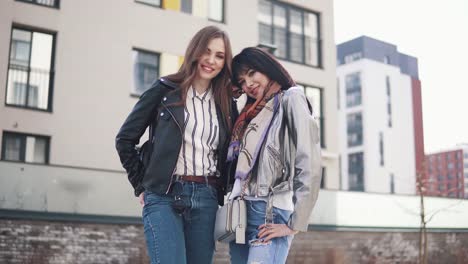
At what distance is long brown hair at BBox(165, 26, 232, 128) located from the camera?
3.30m

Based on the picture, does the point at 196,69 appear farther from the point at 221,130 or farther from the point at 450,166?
the point at 450,166

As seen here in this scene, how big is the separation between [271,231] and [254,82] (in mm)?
829

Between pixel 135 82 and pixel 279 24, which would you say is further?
pixel 279 24

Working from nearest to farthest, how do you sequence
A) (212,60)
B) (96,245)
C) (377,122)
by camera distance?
(212,60)
(96,245)
(377,122)

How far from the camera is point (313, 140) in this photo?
306 centimetres

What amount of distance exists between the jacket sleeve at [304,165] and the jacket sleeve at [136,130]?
2.50 feet

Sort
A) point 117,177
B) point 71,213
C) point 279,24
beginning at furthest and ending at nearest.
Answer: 1. point 279,24
2. point 117,177
3. point 71,213

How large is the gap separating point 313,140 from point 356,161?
2139 inches

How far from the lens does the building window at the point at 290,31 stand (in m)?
20.7

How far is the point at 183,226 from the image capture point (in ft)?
10.4

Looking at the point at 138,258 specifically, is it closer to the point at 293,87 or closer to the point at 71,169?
the point at 71,169

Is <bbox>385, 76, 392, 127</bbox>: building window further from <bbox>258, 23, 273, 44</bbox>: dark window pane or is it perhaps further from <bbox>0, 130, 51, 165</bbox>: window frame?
<bbox>0, 130, 51, 165</bbox>: window frame

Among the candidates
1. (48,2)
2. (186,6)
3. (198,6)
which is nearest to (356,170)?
(198,6)

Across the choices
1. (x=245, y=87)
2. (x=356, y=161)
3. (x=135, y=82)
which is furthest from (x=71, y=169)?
(x=356, y=161)
